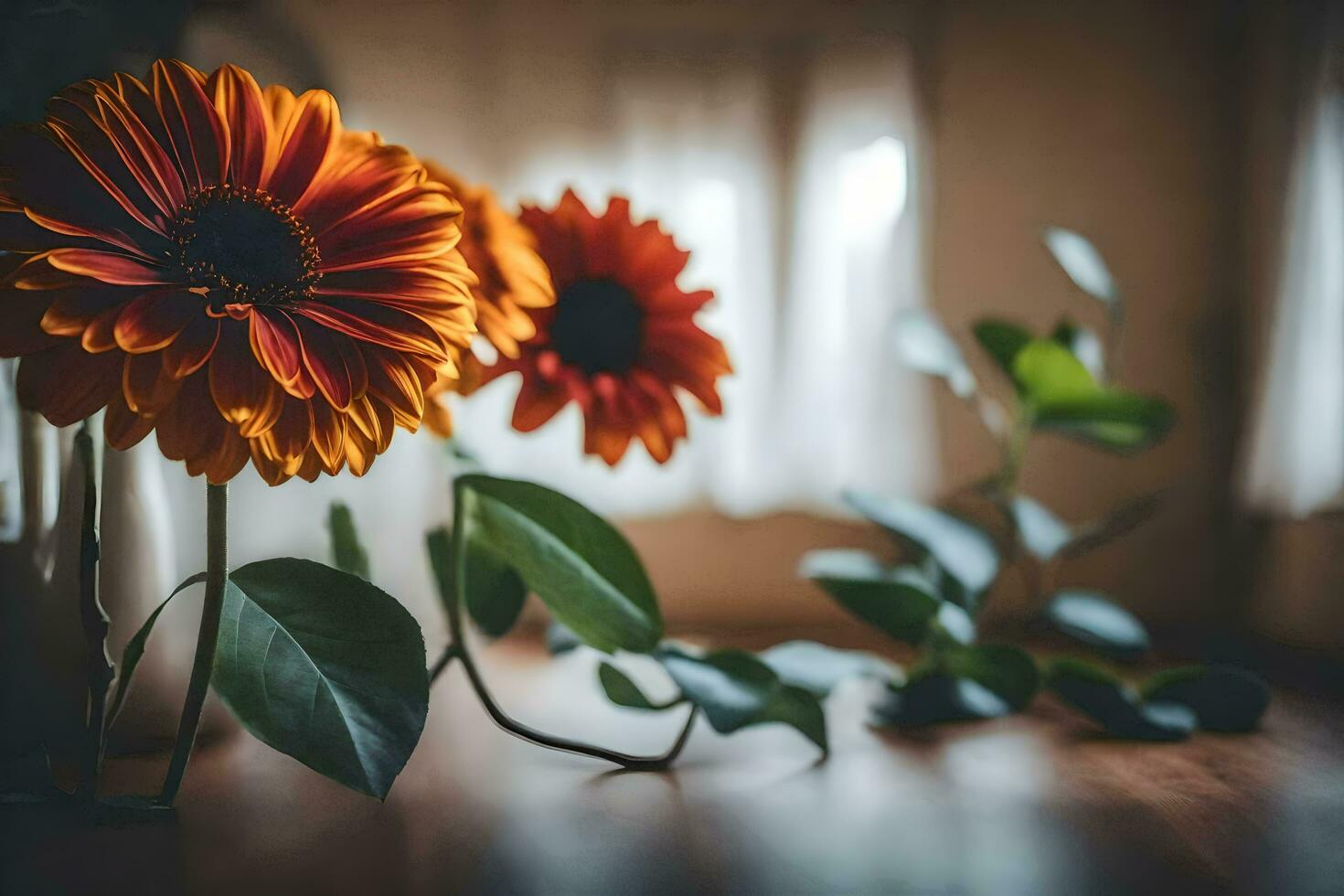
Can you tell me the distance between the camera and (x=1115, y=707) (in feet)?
1.82

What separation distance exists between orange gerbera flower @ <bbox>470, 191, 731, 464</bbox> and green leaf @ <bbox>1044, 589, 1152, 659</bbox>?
1.19 feet

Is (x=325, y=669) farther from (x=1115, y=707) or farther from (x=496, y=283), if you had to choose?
(x=1115, y=707)

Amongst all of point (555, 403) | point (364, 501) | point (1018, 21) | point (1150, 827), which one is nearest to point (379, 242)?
point (555, 403)

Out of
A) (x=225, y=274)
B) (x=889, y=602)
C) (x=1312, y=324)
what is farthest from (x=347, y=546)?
(x=1312, y=324)

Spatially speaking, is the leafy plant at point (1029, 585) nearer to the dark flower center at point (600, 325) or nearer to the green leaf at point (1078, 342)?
the green leaf at point (1078, 342)

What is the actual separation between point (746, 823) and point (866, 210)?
923 millimetres

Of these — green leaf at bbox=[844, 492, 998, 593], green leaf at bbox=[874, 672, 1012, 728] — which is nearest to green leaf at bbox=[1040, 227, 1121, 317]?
green leaf at bbox=[844, 492, 998, 593]

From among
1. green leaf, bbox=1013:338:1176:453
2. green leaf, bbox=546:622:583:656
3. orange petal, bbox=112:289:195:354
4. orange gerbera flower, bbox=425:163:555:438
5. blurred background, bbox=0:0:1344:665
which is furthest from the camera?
blurred background, bbox=0:0:1344:665

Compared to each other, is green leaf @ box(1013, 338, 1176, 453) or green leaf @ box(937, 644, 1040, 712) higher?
green leaf @ box(1013, 338, 1176, 453)

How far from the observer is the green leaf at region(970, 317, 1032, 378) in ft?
2.16

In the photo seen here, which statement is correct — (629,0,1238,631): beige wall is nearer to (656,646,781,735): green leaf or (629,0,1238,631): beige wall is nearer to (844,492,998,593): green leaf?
(844,492,998,593): green leaf

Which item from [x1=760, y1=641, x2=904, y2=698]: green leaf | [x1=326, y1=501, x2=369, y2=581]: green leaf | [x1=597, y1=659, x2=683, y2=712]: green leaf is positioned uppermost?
[x1=326, y1=501, x2=369, y2=581]: green leaf

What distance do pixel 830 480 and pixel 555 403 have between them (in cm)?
82

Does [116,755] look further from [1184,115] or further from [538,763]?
[1184,115]
